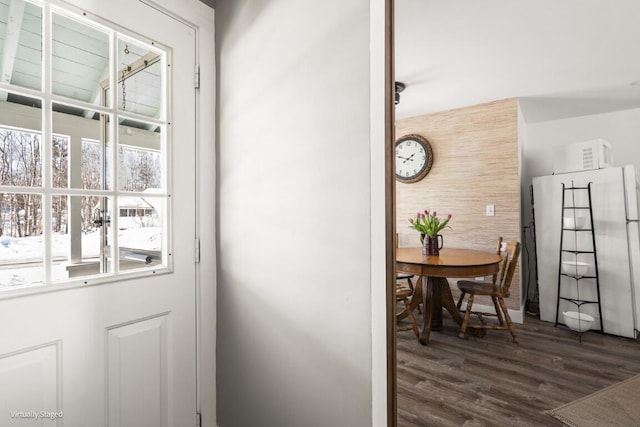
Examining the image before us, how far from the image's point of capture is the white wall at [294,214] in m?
1.03

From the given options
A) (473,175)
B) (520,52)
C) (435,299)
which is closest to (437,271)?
(435,299)

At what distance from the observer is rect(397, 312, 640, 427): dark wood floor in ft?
6.25

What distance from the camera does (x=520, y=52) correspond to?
2514 mm

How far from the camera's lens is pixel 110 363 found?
3.86ft

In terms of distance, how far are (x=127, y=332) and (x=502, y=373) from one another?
8.15ft

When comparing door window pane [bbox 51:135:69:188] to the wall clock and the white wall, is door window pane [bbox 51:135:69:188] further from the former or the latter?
the wall clock

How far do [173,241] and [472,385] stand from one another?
2.15 metres

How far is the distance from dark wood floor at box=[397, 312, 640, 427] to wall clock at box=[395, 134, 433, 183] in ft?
6.31

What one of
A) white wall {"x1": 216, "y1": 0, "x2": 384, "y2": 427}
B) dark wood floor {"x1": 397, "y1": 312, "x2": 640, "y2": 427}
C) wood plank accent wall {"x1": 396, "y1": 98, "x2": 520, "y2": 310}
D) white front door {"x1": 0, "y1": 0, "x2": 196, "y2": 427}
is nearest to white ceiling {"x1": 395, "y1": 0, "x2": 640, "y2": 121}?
wood plank accent wall {"x1": 396, "y1": 98, "x2": 520, "y2": 310}

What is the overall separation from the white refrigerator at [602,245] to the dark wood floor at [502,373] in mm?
253

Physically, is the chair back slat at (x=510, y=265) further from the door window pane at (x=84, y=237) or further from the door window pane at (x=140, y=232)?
the door window pane at (x=84, y=237)

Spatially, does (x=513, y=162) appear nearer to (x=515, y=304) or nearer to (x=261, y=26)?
(x=515, y=304)

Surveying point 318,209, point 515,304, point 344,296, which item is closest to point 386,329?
point 344,296

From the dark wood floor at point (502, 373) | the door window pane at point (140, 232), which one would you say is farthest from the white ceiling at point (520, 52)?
the dark wood floor at point (502, 373)
